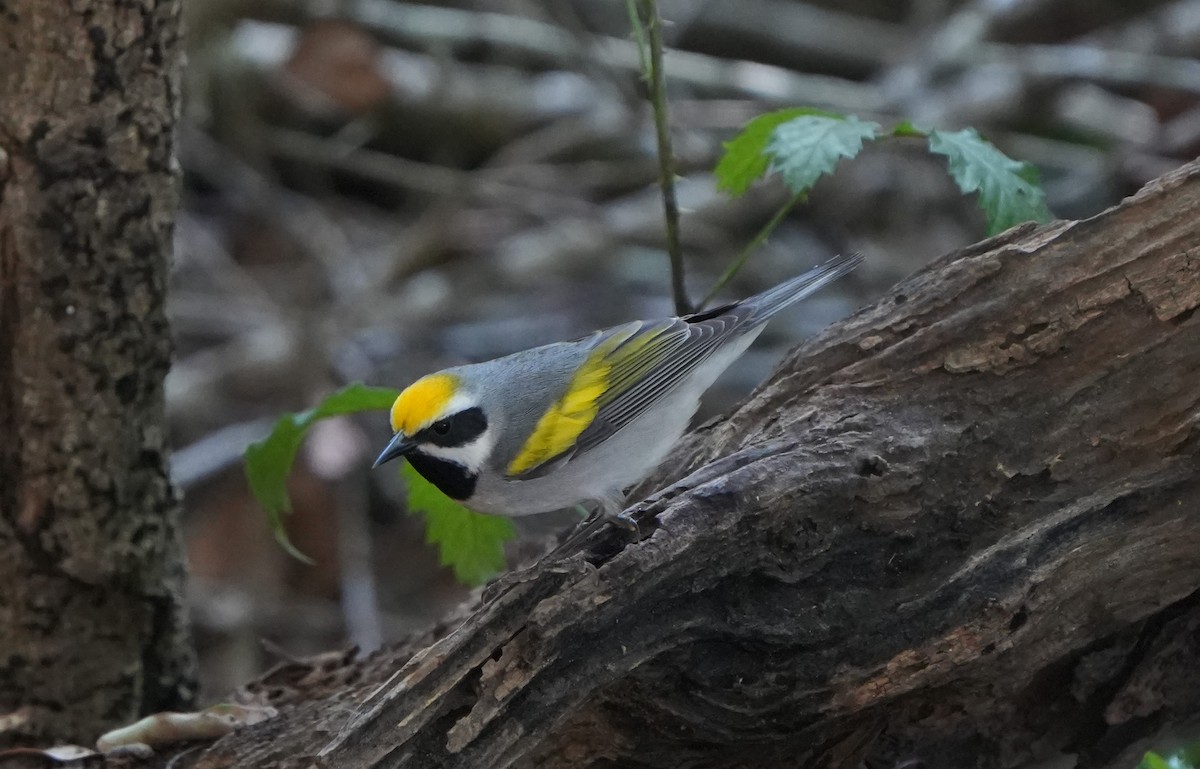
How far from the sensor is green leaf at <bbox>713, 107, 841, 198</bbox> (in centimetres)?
272

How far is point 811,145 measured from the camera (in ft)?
8.39

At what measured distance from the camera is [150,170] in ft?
8.81

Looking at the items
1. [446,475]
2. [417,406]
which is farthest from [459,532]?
[417,406]

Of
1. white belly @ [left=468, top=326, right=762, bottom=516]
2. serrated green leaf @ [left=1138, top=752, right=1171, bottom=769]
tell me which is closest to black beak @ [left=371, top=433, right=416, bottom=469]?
white belly @ [left=468, top=326, right=762, bottom=516]

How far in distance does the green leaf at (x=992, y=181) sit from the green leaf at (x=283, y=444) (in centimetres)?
139

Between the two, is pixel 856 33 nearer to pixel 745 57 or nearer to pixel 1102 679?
pixel 745 57

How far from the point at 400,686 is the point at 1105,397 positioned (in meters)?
1.54

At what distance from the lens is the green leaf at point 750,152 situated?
2.72 meters

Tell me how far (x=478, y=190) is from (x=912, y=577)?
13.4ft

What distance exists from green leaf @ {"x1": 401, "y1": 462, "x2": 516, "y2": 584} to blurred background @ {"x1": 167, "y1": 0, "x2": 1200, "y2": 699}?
1.99m

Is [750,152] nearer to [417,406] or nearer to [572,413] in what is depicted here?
[572,413]

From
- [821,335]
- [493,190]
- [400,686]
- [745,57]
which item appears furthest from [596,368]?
[745,57]

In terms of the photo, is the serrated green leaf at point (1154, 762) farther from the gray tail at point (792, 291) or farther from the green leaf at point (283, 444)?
the green leaf at point (283, 444)

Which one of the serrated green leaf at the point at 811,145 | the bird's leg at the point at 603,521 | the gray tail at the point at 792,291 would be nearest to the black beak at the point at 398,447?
the bird's leg at the point at 603,521
